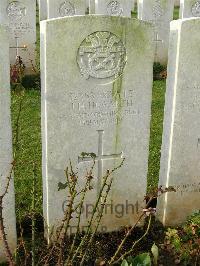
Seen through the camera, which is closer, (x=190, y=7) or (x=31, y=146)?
(x=31, y=146)

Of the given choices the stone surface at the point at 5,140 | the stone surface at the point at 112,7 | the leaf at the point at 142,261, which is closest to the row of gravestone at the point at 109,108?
the stone surface at the point at 5,140

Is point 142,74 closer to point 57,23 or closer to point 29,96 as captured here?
point 57,23

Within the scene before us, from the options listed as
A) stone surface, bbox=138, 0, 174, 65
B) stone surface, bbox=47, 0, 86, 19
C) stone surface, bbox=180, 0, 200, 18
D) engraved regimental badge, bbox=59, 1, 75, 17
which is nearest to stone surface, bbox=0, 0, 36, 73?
stone surface, bbox=47, 0, 86, 19

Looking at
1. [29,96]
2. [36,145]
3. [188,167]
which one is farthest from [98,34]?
[29,96]

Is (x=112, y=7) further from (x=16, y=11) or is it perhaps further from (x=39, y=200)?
(x=39, y=200)

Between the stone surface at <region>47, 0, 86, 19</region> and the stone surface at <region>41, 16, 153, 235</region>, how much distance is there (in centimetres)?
587

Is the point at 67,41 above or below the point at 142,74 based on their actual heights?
above

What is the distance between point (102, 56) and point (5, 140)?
3.25 feet

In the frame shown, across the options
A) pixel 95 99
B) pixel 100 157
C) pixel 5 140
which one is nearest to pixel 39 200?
pixel 100 157

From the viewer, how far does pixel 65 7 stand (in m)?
9.35

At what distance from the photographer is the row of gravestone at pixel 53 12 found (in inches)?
356

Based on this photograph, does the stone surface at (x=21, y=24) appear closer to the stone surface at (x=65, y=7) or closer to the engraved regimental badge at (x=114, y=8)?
the stone surface at (x=65, y=7)

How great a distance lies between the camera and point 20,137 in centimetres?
627

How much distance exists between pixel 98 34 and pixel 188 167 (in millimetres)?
1506
